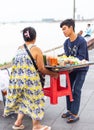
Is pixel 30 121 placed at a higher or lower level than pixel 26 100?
lower

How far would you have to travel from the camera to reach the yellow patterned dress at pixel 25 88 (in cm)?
575

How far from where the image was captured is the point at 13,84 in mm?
5863

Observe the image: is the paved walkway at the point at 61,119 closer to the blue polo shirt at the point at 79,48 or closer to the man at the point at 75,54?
the man at the point at 75,54

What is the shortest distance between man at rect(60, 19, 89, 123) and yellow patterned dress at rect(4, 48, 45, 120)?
2.31ft

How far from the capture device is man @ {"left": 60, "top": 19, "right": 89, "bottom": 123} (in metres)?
6.20

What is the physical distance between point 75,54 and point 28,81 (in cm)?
94

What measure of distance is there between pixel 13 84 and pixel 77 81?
1014 millimetres

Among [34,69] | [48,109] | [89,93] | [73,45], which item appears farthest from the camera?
[89,93]

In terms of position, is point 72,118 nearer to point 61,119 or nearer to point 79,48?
point 61,119

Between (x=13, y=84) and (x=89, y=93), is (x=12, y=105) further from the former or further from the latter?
(x=89, y=93)

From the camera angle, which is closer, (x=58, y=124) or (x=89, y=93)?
(x=58, y=124)

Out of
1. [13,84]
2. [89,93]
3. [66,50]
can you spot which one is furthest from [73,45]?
[89,93]

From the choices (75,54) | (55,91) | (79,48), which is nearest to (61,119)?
(55,91)

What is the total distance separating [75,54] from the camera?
6.31 metres
